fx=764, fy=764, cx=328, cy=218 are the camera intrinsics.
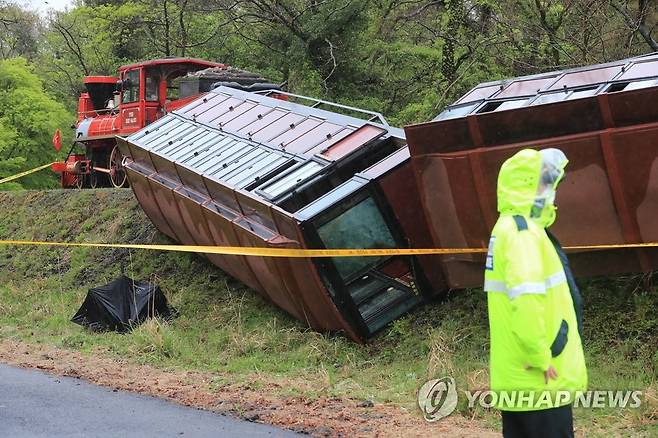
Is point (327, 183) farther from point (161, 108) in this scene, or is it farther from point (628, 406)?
point (161, 108)

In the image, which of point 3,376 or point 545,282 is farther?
point 3,376

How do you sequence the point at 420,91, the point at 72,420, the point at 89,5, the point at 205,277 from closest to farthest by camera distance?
the point at 72,420
the point at 205,277
the point at 420,91
the point at 89,5

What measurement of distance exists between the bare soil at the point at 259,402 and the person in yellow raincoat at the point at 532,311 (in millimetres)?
2572

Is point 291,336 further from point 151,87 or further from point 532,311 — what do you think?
point 151,87

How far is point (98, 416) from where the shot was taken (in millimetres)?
6781

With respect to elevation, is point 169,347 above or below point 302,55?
below

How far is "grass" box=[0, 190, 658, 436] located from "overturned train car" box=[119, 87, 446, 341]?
39cm

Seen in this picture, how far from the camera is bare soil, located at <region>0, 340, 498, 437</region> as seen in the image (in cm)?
626

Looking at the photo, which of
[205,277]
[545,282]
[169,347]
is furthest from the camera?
[205,277]

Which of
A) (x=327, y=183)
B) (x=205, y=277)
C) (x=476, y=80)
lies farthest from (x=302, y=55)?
(x=327, y=183)

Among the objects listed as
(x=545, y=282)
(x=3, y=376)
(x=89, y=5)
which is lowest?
(x=3, y=376)

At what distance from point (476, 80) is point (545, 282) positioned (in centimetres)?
1434

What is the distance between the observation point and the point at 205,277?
12844 millimetres

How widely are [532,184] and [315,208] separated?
206 inches
